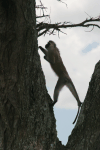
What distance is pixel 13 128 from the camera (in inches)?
111

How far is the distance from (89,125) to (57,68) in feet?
6.71

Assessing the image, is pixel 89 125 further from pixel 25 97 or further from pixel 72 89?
pixel 72 89

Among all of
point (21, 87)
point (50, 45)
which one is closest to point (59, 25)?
point (50, 45)

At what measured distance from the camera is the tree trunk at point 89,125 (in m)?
2.94

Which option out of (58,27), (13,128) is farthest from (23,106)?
(58,27)

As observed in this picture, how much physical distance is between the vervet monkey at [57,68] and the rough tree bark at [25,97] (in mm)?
1415

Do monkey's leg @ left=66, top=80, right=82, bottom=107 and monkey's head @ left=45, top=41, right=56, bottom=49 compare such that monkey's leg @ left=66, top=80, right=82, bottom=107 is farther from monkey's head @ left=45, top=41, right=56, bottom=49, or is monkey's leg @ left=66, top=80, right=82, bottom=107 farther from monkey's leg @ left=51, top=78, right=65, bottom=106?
monkey's head @ left=45, top=41, right=56, bottom=49

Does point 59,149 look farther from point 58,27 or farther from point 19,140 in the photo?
point 58,27

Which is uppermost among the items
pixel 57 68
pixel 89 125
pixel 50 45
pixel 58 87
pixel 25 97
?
pixel 50 45

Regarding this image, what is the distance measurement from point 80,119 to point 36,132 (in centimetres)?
73

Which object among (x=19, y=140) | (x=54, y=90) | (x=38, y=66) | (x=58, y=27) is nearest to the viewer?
(x=19, y=140)

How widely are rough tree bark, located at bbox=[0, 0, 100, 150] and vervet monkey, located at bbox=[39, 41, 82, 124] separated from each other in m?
1.41

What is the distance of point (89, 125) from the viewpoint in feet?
9.81

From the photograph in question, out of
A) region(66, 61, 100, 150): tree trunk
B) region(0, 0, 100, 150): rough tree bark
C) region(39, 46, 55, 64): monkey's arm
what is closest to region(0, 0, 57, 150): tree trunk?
region(0, 0, 100, 150): rough tree bark
